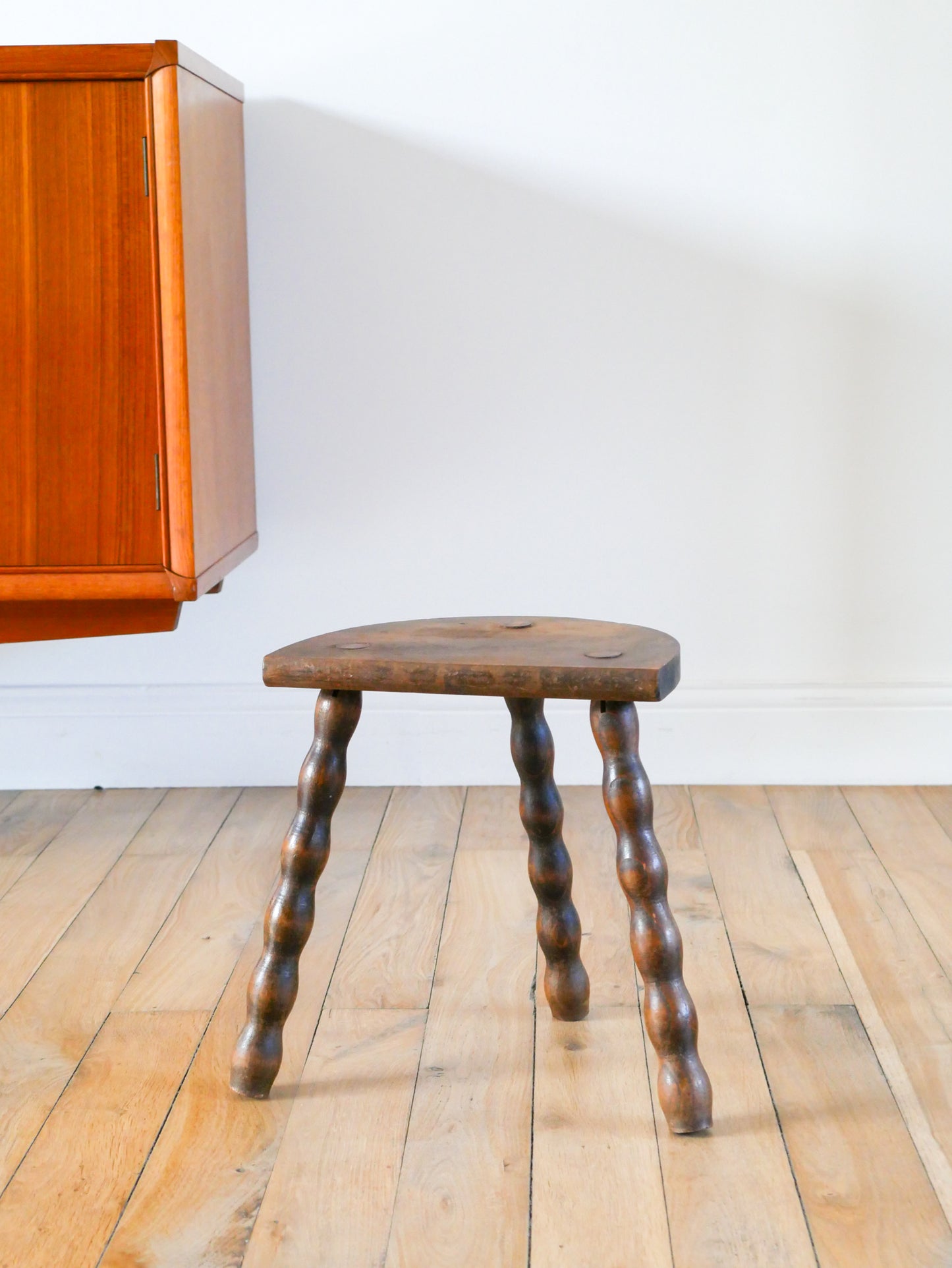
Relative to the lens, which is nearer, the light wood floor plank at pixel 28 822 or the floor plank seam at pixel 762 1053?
the floor plank seam at pixel 762 1053

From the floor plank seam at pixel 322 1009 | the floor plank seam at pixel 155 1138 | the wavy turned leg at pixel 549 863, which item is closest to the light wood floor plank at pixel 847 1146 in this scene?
the wavy turned leg at pixel 549 863

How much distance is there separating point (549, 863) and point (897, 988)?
451mm

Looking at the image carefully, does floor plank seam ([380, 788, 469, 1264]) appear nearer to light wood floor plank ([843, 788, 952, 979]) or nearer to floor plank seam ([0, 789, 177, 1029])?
floor plank seam ([0, 789, 177, 1029])

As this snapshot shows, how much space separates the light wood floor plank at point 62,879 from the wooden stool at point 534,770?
43cm

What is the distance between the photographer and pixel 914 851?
1894mm

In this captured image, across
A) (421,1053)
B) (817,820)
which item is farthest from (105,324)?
(817,820)

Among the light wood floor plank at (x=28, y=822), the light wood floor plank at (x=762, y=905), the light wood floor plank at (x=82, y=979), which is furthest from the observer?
the light wood floor plank at (x=28, y=822)

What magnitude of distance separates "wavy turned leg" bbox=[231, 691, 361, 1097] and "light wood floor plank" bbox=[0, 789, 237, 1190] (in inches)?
8.0

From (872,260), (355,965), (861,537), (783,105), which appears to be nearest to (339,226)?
(783,105)

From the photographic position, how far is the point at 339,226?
212cm

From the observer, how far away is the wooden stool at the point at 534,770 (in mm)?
1165

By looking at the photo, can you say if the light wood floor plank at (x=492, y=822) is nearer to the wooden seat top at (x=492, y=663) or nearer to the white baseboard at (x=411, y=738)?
the white baseboard at (x=411, y=738)

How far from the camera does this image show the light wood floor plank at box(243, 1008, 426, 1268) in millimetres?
1044

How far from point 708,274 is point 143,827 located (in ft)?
4.18
